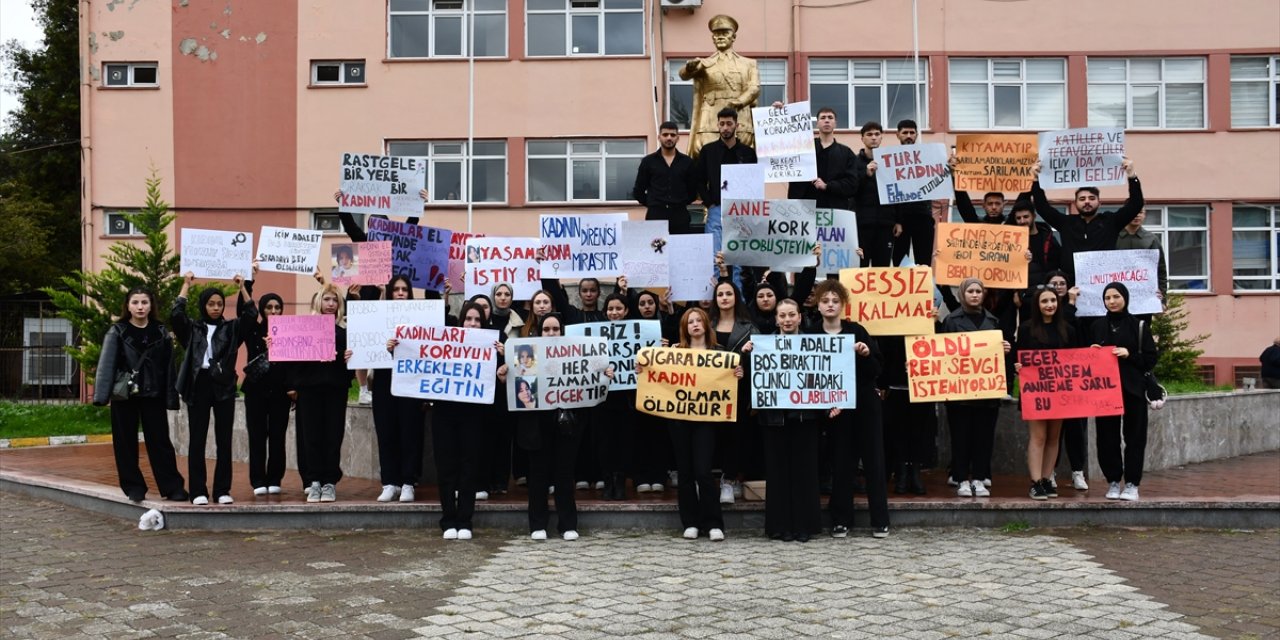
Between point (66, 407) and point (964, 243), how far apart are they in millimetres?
19779

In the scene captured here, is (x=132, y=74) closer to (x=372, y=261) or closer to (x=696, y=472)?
(x=372, y=261)

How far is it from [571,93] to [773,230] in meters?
17.9

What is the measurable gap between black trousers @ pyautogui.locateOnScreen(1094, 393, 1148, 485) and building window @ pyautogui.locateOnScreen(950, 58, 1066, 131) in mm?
19446

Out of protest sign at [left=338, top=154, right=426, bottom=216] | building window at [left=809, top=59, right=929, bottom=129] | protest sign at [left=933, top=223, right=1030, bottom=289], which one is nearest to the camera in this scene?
protest sign at [left=933, top=223, right=1030, bottom=289]

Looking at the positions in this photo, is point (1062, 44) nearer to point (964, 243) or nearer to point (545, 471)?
point (964, 243)

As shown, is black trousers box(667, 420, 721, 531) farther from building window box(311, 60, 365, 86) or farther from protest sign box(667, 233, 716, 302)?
building window box(311, 60, 365, 86)

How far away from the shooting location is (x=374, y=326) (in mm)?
10625

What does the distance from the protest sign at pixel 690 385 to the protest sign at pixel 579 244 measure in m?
2.14

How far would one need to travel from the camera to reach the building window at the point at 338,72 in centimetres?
2847

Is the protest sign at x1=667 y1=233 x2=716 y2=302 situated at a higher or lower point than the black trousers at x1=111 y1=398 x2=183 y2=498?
higher

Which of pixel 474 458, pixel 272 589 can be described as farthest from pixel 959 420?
pixel 272 589

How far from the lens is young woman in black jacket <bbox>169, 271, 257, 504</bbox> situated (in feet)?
35.4

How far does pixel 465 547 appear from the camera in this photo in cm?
949

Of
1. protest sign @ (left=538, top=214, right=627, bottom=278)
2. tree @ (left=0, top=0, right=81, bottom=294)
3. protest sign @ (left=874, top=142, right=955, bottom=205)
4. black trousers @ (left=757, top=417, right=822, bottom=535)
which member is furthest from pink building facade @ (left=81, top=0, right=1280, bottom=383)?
black trousers @ (left=757, top=417, right=822, bottom=535)
